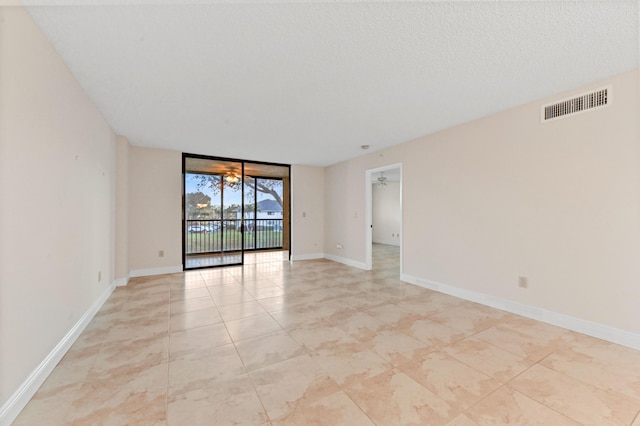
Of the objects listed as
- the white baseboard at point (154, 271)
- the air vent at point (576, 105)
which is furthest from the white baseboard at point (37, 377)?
the air vent at point (576, 105)

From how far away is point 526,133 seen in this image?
2.81 metres

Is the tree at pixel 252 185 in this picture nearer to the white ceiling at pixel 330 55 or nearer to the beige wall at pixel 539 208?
the white ceiling at pixel 330 55

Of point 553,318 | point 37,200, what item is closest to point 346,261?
point 553,318

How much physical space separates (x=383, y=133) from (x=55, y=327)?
4.12 meters

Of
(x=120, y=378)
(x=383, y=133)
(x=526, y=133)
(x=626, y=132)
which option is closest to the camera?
(x=120, y=378)

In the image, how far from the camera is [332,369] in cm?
184

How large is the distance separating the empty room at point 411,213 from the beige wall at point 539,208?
19mm

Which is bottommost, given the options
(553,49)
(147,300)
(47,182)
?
(147,300)

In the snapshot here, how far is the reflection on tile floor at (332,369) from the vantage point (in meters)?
1.43

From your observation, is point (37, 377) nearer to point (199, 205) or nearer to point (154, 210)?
point (154, 210)

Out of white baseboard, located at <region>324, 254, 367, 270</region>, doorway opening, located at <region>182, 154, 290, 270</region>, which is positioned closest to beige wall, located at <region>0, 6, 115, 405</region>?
doorway opening, located at <region>182, 154, 290, 270</region>

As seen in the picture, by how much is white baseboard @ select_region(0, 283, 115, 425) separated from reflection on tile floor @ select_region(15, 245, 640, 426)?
0.05 m

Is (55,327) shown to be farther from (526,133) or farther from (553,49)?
(526,133)

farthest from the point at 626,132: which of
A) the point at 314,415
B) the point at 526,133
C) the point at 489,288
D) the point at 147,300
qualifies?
the point at 147,300
